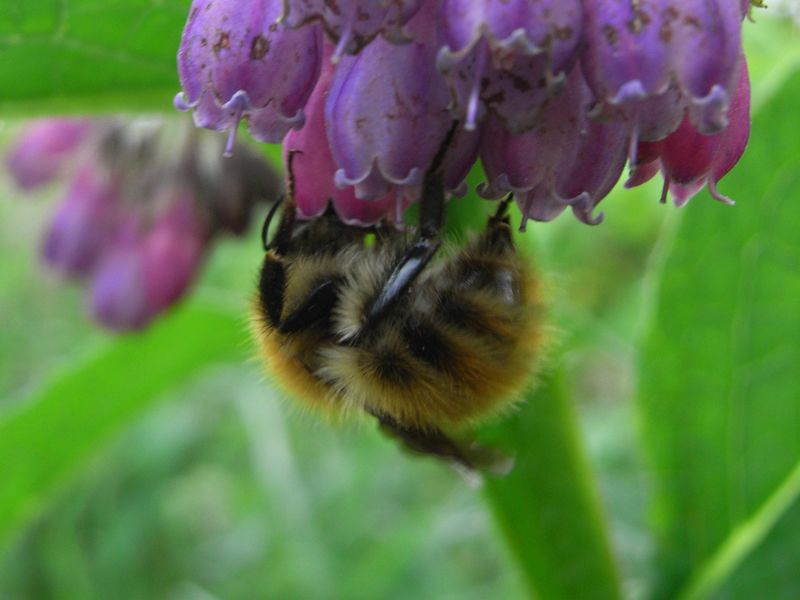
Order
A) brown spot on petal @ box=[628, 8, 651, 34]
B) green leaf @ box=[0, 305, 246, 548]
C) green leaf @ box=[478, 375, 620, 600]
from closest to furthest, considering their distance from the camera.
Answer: brown spot on petal @ box=[628, 8, 651, 34], green leaf @ box=[478, 375, 620, 600], green leaf @ box=[0, 305, 246, 548]

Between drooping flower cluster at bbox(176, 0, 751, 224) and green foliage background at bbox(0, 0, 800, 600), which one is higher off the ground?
drooping flower cluster at bbox(176, 0, 751, 224)

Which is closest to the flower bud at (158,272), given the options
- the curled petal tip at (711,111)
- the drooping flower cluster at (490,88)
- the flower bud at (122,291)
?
the flower bud at (122,291)

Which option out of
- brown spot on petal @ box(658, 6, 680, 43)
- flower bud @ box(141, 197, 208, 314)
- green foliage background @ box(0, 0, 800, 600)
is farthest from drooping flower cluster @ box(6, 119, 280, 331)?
brown spot on petal @ box(658, 6, 680, 43)

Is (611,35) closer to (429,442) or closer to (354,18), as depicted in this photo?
(354,18)

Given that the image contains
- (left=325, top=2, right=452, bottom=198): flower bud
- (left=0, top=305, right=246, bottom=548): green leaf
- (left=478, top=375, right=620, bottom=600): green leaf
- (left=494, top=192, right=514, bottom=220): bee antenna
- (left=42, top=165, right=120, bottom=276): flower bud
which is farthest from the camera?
Result: (left=42, top=165, right=120, bottom=276): flower bud

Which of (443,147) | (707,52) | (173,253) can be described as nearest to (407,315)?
(443,147)

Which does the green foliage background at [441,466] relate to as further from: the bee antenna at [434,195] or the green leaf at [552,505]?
the bee antenna at [434,195]

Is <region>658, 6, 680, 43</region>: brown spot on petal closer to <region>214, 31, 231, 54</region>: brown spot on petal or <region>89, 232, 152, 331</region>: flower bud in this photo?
<region>214, 31, 231, 54</region>: brown spot on petal
